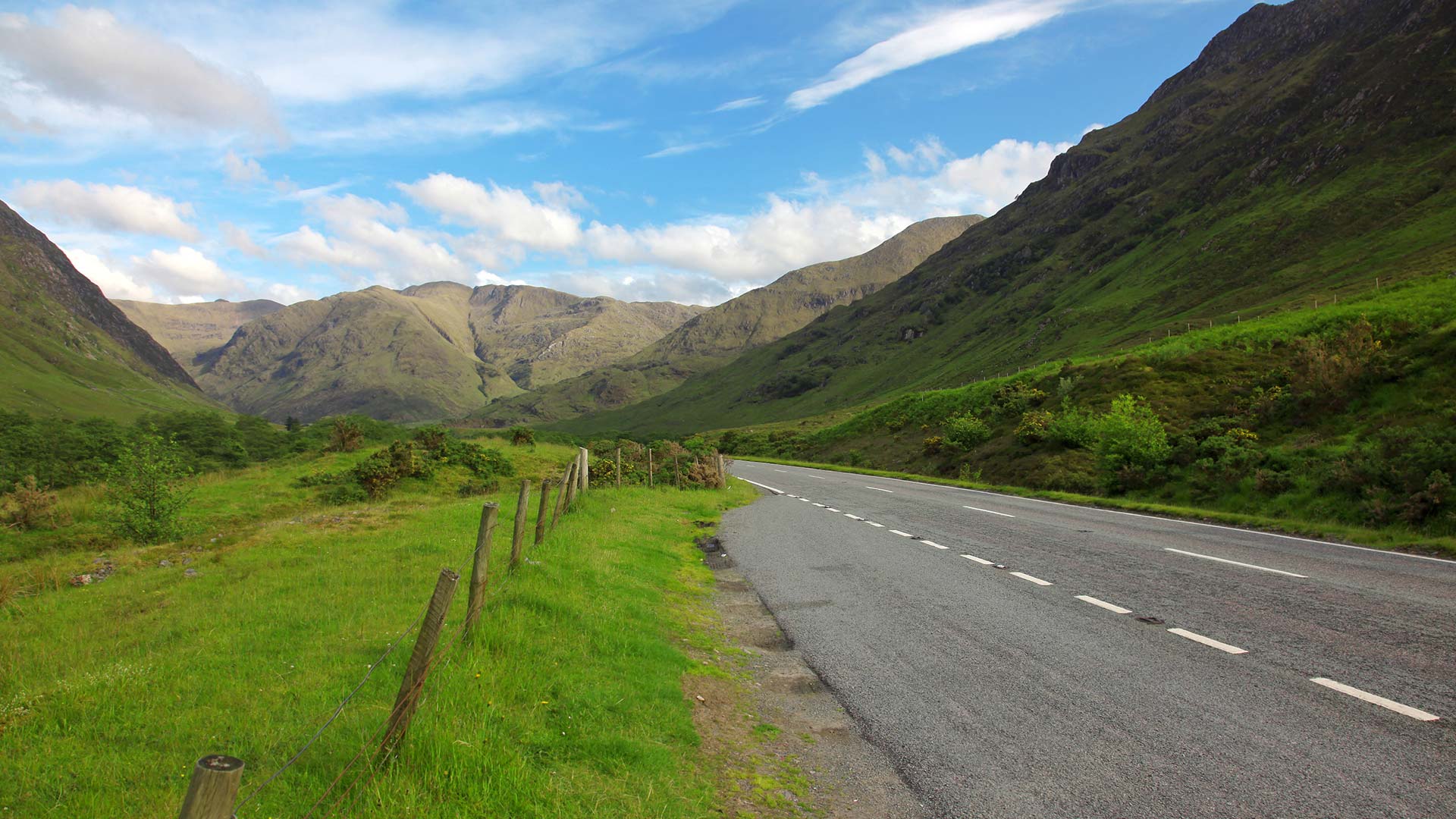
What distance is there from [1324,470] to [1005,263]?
650 feet

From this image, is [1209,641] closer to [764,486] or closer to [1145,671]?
[1145,671]

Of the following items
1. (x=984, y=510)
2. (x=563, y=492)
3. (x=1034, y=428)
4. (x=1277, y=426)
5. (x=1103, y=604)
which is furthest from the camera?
(x=1034, y=428)

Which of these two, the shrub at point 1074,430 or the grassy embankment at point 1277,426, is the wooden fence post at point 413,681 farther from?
the shrub at point 1074,430

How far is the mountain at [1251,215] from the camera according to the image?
91.1m

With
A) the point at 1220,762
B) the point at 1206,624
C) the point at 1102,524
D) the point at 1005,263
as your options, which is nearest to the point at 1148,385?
the point at 1102,524

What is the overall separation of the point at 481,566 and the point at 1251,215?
15224 cm

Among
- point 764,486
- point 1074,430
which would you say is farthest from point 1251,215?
point 764,486

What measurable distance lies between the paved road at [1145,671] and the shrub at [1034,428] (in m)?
19.3

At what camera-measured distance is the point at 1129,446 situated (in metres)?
24.6

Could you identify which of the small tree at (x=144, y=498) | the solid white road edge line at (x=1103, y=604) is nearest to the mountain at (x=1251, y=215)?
the solid white road edge line at (x=1103, y=604)

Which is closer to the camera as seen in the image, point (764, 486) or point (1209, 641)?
point (1209, 641)

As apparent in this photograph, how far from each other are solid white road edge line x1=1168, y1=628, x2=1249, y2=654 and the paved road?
0.12ft

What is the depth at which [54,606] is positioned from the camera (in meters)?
9.66

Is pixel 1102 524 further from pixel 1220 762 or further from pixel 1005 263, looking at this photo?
pixel 1005 263
